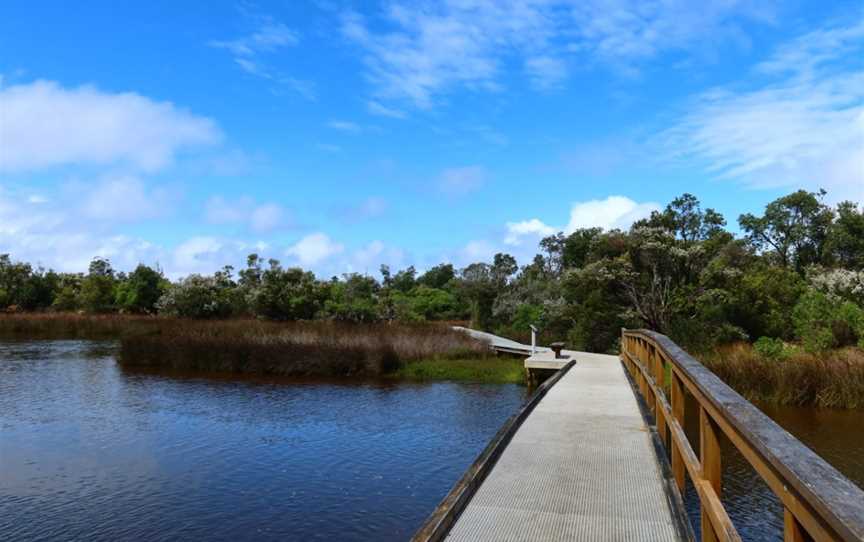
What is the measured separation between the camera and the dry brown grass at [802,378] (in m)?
13.7

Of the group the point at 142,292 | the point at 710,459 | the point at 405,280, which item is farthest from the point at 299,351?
the point at 405,280

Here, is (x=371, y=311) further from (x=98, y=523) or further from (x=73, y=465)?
(x=98, y=523)

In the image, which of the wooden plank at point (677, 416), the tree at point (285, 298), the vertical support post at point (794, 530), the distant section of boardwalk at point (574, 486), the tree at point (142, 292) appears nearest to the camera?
the vertical support post at point (794, 530)

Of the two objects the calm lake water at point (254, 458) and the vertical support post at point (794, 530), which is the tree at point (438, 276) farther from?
the vertical support post at point (794, 530)

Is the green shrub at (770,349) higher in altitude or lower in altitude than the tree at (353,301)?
lower

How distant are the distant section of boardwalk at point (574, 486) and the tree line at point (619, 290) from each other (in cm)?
1292

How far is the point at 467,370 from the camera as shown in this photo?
19.1m

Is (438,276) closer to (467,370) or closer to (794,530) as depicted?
(467,370)

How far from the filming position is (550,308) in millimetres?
25578

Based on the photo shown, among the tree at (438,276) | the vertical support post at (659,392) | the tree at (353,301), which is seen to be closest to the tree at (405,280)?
the tree at (438,276)

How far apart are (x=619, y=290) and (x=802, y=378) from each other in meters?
8.99

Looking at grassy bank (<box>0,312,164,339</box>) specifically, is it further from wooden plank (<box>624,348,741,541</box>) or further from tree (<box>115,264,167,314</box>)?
wooden plank (<box>624,348,741,541</box>)

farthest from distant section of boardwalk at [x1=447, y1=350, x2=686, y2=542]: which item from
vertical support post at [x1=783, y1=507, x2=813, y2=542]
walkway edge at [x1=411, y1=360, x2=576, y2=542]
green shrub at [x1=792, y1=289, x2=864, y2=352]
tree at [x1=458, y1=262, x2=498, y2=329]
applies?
tree at [x1=458, y1=262, x2=498, y2=329]

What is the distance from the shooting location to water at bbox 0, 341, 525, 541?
715 cm
